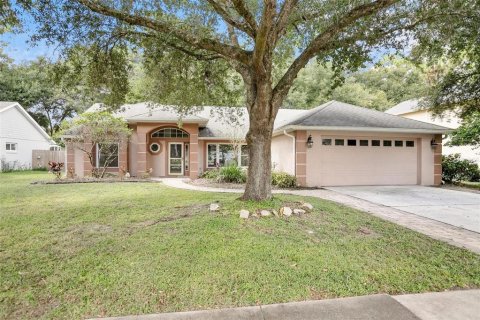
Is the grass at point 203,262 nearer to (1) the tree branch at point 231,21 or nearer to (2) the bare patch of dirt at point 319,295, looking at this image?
(2) the bare patch of dirt at point 319,295

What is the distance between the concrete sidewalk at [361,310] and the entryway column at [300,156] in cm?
910

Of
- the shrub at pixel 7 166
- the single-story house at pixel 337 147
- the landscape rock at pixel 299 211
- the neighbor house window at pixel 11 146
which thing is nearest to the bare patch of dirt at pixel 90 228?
the landscape rock at pixel 299 211

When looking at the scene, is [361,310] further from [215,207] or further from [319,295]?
[215,207]

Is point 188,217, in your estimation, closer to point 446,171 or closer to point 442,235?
point 442,235

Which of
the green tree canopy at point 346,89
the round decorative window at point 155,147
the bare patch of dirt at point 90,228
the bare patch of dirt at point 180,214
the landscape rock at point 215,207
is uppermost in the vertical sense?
the green tree canopy at point 346,89

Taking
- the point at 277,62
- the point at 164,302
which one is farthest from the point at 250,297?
the point at 277,62

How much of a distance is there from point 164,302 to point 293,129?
9923 millimetres

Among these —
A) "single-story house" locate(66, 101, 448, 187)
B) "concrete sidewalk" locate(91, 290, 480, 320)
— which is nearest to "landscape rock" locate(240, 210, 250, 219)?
"concrete sidewalk" locate(91, 290, 480, 320)

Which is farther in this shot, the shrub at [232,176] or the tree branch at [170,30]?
the shrub at [232,176]

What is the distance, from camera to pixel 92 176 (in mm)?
14992

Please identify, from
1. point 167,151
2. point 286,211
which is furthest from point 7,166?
point 286,211

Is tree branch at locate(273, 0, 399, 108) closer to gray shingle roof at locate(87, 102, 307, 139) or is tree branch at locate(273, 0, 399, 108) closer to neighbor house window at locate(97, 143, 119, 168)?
gray shingle roof at locate(87, 102, 307, 139)

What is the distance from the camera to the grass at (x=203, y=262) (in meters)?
3.16

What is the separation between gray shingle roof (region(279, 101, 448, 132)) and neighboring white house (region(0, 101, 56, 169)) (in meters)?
20.4
